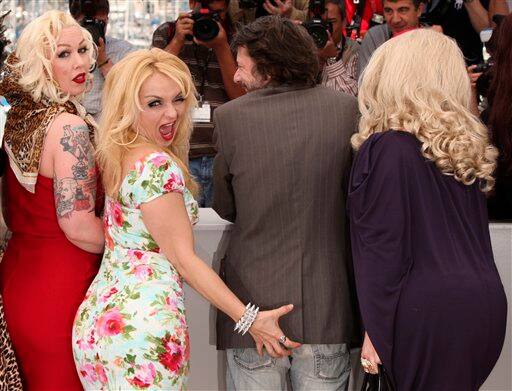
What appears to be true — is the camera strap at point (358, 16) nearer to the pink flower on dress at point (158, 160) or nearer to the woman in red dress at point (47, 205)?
the woman in red dress at point (47, 205)

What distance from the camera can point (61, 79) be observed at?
2576 mm

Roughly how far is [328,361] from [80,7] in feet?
7.95

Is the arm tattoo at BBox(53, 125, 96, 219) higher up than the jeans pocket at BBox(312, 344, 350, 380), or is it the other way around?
the arm tattoo at BBox(53, 125, 96, 219)

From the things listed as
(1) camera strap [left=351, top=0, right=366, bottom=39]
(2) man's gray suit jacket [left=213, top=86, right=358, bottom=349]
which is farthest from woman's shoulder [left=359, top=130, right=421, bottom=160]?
(1) camera strap [left=351, top=0, right=366, bottom=39]

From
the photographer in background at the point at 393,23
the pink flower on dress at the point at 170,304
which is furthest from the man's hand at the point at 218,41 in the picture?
the pink flower on dress at the point at 170,304

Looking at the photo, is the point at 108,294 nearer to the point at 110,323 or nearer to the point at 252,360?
the point at 110,323

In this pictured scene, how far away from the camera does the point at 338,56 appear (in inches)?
169

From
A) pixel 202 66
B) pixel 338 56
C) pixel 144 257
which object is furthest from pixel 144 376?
pixel 338 56

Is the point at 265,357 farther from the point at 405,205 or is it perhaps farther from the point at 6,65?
the point at 6,65

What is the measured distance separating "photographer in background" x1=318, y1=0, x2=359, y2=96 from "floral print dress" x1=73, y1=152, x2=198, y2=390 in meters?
1.89

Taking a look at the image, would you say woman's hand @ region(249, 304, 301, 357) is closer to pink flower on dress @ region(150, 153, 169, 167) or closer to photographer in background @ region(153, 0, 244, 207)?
pink flower on dress @ region(150, 153, 169, 167)

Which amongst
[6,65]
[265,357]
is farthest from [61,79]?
[265,357]

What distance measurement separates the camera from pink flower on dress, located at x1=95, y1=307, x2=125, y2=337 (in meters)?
2.30

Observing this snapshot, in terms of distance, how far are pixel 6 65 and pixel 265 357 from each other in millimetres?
1069
